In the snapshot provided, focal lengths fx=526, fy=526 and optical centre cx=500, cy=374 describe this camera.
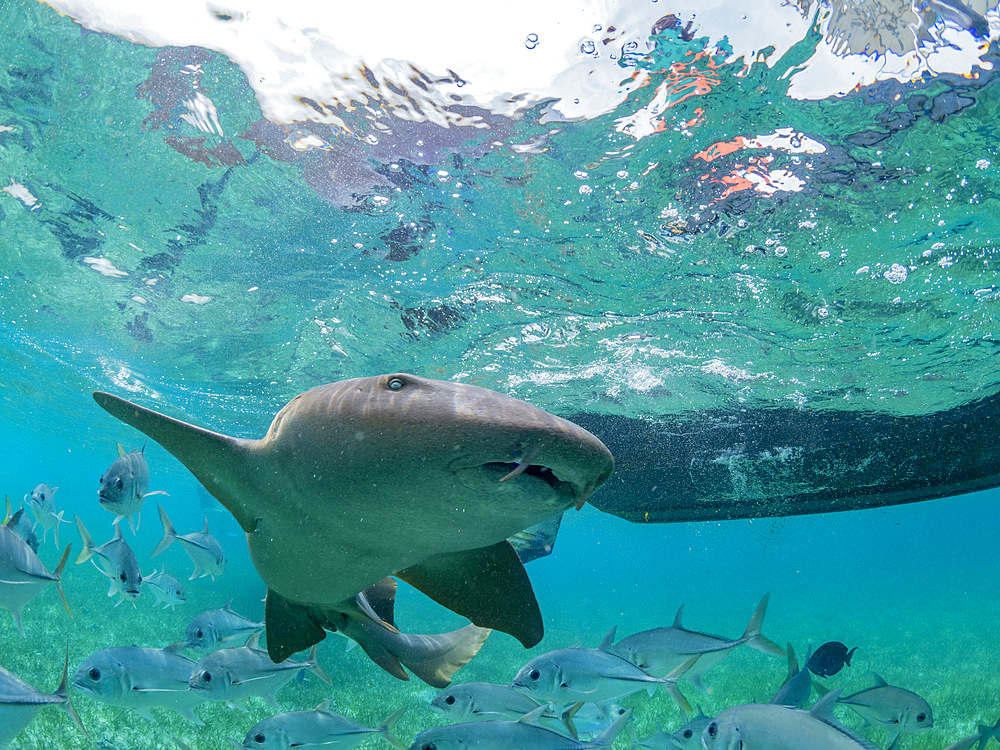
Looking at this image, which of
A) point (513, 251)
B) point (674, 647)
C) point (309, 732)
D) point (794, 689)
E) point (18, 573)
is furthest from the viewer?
point (513, 251)

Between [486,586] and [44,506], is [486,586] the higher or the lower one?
the higher one

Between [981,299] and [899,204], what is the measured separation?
4220mm

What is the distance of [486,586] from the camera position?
12.8 feet

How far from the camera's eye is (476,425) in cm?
212

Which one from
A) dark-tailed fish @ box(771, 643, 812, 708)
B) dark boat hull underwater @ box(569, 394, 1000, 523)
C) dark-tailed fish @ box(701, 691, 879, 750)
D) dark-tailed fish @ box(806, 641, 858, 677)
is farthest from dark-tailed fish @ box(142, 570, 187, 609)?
dark-tailed fish @ box(806, 641, 858, 677)

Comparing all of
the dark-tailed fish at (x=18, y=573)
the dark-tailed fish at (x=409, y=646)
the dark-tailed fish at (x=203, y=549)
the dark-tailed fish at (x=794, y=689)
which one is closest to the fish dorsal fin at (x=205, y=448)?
the dark-tailed fish at (x=409, y=646)

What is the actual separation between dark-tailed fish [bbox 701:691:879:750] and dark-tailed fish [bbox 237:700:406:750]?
266 cm

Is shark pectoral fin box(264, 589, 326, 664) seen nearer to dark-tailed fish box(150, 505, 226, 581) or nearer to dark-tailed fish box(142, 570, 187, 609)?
dark-tailed fish box(150, 505, 226, 581)

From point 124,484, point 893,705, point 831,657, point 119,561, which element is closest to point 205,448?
point 124,484

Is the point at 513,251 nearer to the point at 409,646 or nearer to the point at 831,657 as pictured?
the point at 409,646

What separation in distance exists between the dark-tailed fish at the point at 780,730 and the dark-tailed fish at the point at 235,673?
3442 mm

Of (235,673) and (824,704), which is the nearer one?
(824,704)

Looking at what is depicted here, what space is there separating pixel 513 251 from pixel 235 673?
23.5ft

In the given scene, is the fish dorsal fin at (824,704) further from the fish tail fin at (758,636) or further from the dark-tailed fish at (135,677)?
the dark-tailed fish at (135,677)
